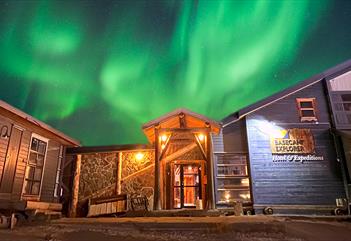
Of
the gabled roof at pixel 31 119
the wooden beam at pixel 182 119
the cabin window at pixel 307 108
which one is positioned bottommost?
the gabled roof at pixel 31 119

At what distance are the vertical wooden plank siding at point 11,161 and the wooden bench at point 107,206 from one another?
3960 millimetres

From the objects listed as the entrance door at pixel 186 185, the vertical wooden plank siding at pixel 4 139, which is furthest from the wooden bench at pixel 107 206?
the vertical wooden plank siding at pixel 4 139

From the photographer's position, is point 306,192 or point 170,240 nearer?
point 170,240

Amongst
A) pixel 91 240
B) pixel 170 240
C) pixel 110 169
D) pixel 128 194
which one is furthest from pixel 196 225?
pixel 110 169

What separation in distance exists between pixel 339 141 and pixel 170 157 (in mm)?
7836

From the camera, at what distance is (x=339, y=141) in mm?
11883

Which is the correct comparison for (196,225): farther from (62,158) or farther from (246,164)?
(62,158)

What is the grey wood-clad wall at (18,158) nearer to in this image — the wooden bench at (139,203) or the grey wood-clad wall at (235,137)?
the wooden bench at (139,203)

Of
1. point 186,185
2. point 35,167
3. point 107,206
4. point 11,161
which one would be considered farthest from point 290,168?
point 11,161

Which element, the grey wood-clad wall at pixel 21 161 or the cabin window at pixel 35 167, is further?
the cabin window at pixel 35 167

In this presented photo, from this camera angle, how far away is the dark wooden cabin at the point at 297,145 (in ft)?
37.2

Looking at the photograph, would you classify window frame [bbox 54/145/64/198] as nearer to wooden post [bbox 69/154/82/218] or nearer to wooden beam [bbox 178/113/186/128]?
wooden post [bbox 69/154/82/218]

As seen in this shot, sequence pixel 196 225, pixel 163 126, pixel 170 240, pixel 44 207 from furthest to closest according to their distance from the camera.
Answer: pixel 163 126 → pixel 44 207 → pixel 196 225 → pixel 170 240

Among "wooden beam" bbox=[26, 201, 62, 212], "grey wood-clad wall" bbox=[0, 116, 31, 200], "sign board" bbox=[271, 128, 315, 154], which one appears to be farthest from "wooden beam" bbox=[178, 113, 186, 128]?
"grey wood-clad wall" bbox=[0, 116, 31, 200]
